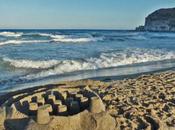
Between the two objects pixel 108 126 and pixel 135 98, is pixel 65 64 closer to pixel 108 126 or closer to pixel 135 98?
pixel 135 98

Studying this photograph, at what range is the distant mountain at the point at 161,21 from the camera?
103 metres

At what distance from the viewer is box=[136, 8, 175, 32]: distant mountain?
103 metres

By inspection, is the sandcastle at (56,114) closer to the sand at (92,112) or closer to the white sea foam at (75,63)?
the sand at (92,112)

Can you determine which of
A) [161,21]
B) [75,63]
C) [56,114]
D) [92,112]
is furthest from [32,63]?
[161,21]

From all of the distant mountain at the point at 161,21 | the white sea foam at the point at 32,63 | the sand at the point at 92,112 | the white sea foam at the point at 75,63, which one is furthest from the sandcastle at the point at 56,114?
the distant mountain at the point at 161,21

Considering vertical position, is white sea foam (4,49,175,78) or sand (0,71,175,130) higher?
sand (0,71,175,130)

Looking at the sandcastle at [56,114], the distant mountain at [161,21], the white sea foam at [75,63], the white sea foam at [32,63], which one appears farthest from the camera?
the distant mountain at [161,21]

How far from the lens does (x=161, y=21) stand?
106750mm

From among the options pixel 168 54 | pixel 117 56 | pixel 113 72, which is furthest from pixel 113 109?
pixel 168 54

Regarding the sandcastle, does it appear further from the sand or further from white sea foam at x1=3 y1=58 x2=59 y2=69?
white sea foam at x1=3 y1=58 x2=59 y2=69

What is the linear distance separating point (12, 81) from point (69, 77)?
163 cm

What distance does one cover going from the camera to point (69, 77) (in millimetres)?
10836

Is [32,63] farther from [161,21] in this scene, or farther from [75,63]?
[161,21]

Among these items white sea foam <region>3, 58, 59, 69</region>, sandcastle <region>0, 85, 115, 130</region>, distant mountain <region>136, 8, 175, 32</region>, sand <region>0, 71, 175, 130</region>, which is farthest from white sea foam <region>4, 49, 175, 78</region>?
distant mountain <region>136, 8, 175, 32</region>
